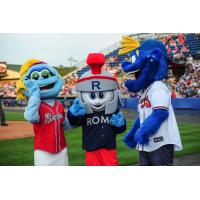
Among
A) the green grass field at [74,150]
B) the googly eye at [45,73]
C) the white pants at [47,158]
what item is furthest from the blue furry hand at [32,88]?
the green grass field at [74,150]

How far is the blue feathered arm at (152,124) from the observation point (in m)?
3.80

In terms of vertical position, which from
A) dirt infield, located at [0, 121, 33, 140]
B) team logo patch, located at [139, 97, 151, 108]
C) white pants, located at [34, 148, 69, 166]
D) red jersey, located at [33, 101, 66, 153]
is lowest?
dirt infield, located at [0, 121, 33, 140]

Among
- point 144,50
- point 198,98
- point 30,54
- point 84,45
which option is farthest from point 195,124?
point 144,50

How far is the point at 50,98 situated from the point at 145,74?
3.82ft

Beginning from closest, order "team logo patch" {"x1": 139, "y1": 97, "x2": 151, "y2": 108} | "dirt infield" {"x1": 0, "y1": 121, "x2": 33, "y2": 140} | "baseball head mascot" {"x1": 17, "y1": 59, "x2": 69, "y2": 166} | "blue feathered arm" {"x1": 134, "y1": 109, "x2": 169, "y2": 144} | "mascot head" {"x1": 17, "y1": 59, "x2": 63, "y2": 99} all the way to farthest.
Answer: "blue feathered arm" {"x1": 134, "y1": 109, "x2": 169, "y2": 144}
"team logo patch" {"x1": 139, "y1": 97, "x2": 151, "y2": 108}
"baseball head mascot" {"x1": 17, "y1": 59, "x2": 69, "y2": 166}
"mascot head" {"x1": 17, "y1": 59, "x2": 63, "y2": 99}
"dirt infield" {"x1": 0, "y1": 121, "x2": 33, "y2": 140}

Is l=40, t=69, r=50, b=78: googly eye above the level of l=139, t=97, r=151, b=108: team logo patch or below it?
above

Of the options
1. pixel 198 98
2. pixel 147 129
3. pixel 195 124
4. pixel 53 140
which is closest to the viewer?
pixel 147 129

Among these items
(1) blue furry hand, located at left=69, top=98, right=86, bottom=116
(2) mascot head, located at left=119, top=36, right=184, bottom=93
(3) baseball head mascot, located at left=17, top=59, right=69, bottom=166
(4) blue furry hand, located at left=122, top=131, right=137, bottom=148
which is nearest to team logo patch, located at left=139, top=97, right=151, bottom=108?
(2) mascot head, located at left=119, top=36, right=184, bottom=93

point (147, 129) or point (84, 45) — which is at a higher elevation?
point (84, 45)

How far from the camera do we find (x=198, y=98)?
46.5 feet

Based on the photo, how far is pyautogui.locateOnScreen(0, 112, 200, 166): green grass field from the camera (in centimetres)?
633

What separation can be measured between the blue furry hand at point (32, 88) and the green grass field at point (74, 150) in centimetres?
210

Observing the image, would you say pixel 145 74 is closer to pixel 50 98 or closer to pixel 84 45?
pixel 50 98

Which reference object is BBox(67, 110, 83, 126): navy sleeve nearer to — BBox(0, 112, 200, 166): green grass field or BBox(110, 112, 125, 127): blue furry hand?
BBox(110, 112, 125, 127): blue furry hand
